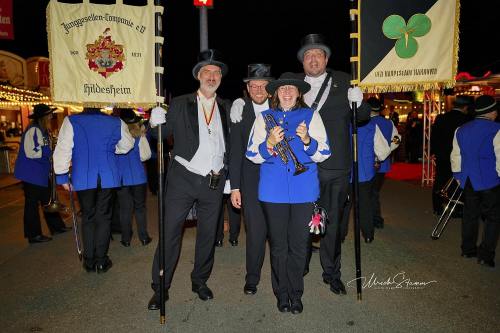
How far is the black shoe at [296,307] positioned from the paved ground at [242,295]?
0.19 ft

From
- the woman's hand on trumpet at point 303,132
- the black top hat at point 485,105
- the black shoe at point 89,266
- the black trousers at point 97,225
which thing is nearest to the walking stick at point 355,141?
the woman's hand on trumpet at point 303,132

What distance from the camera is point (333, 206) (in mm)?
4023

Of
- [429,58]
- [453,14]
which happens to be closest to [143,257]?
[429,58]

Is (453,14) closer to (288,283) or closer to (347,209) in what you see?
(347,209)

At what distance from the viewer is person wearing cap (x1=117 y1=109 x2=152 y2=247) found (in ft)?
18.7

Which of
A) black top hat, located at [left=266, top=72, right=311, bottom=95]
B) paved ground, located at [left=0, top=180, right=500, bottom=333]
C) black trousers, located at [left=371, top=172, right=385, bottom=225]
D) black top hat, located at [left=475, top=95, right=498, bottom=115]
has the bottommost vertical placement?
paved ground, located at [left=0, top=180, right=500, bottom=333]

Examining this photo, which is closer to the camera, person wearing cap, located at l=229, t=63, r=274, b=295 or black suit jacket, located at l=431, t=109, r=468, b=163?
person wearing cap, located at l=229, t=63, r=274, b=295

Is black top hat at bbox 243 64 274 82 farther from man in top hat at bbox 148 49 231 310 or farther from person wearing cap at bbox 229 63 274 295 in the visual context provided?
man in top hat at bbox 148 49 231 310

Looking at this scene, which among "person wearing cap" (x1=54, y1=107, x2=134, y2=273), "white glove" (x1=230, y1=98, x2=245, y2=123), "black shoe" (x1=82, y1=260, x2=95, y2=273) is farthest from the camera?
"black shoe" (x1=82, y1=260, x2=95, y2=273)

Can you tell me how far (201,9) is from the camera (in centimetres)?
673

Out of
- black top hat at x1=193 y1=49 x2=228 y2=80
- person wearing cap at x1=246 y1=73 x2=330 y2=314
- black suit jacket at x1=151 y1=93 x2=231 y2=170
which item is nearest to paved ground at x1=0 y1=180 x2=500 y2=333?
person wearing cap at x1=246 y1=73 x2=330 y2=314

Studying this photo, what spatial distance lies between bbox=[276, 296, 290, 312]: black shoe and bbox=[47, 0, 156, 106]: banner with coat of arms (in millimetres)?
2304

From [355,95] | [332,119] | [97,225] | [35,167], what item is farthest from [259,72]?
[35,167]

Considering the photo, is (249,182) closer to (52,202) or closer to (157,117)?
(157,117)
